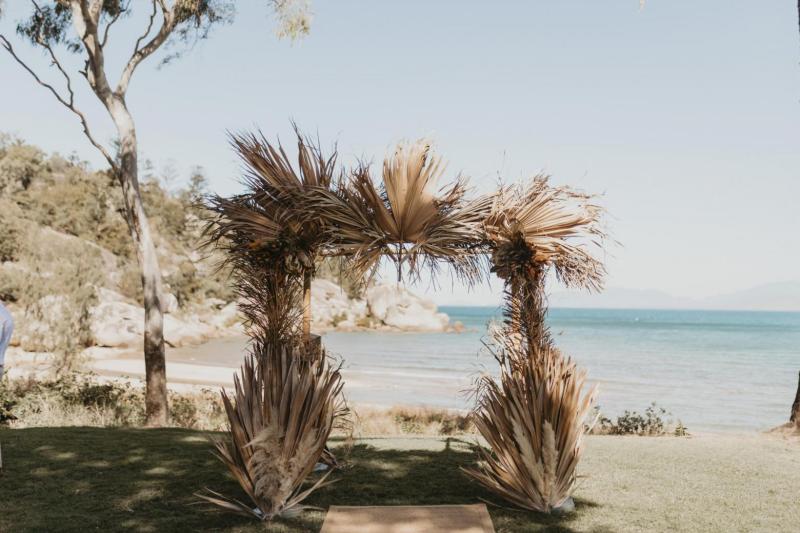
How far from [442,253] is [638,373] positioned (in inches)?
1182

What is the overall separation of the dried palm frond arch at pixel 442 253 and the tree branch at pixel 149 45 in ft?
22.7

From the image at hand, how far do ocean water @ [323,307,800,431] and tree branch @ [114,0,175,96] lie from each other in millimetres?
6512

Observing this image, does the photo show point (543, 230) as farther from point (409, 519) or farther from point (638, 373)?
point (638, 373)

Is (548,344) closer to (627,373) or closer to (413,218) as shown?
(413,218)

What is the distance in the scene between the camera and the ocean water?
21156 millimetres

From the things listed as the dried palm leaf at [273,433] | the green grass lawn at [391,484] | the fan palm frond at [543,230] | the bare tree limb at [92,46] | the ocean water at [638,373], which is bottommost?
the ocean water at [638,373]

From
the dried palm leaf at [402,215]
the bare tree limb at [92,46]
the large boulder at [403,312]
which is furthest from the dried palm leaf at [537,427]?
the large boulder at [403,312]

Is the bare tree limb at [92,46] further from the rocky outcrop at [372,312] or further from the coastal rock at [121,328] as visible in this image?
the rocky outcrop at [372,312]

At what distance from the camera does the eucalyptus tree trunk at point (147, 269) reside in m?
10.6

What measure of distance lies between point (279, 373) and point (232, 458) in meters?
0.79

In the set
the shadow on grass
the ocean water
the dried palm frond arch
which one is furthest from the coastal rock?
the dried palm frond arch

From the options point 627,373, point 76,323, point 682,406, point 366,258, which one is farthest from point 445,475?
point 627,373

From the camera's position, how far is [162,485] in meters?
6.11

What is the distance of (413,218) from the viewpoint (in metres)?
5.63
